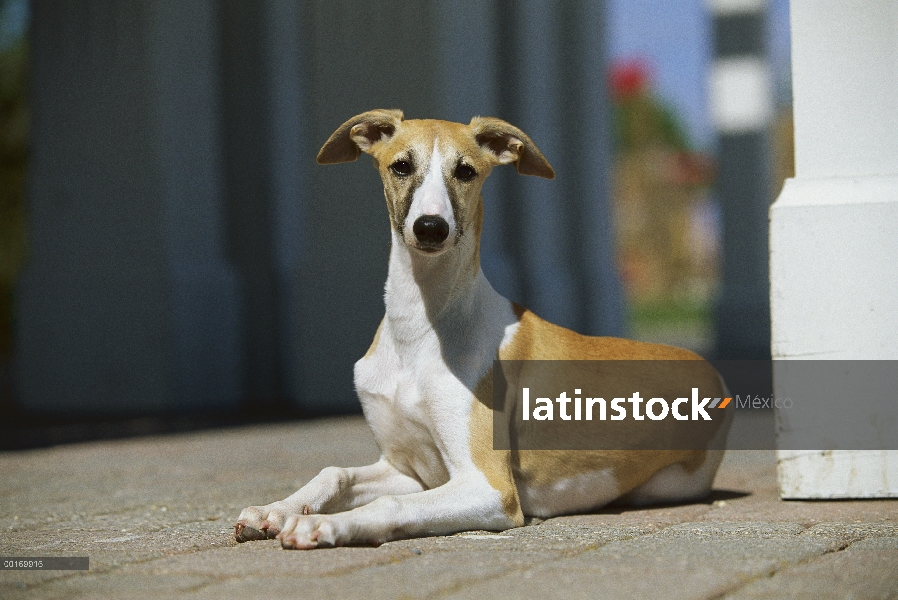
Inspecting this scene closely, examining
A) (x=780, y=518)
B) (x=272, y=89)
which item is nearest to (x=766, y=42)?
(x=272, y=89)

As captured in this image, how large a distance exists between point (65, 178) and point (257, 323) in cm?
207

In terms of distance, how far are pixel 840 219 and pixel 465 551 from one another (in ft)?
6.47

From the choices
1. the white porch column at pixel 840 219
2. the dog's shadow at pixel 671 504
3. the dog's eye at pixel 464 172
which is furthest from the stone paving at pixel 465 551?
the dog's eye at pixel 464 172

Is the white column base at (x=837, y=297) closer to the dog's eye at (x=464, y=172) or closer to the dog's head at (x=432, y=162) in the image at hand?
the dog's head at (x=432, y=162)

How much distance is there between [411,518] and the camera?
3.20 meters

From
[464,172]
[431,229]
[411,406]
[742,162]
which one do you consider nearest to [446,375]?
[411,406]

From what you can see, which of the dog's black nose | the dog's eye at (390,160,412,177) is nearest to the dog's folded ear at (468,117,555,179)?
the dog's eye at (390,160,412,177)

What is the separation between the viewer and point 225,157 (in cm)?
1011

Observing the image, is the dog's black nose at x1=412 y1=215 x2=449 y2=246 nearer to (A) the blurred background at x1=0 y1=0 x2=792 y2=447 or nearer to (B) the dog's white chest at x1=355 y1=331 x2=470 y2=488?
(B) the dog's white chest at x1=355 y1=331 x2=470 y2=488

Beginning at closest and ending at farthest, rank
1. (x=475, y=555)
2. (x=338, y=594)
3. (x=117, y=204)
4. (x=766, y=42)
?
(x=338, y=594), (x=475, y=555), (x=117, y=204), (x=766, y=42)

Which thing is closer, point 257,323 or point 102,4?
point 102,4

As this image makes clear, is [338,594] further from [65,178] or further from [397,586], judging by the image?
[65,178]

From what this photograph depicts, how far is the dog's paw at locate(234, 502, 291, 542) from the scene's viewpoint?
327 cm

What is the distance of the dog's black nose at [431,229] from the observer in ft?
10.9
